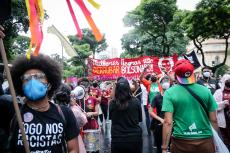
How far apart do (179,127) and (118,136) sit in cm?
103

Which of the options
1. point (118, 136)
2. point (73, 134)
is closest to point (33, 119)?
point (73, 134)

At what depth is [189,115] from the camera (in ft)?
14.3

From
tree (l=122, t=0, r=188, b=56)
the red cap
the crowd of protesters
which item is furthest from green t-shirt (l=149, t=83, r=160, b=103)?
tree (l=122, t=0, r=188, b=56)

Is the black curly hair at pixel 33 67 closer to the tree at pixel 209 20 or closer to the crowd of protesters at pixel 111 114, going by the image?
the crowd of protesters at pixel 111 114

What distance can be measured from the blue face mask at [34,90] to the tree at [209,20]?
2867cm

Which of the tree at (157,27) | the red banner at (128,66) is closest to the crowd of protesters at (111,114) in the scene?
the red banner at (128,66)

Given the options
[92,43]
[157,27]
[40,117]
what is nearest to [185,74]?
[40,117]

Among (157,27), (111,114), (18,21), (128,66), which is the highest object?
(157,27)

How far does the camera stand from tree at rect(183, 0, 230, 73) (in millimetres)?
30719

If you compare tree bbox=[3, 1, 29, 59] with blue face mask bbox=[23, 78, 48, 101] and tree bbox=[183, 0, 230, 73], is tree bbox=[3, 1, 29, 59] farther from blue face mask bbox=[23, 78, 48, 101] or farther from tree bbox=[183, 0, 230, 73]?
blue face mask bbox=[23, 78, 48, 101]

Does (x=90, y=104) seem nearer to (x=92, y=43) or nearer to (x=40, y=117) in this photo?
(x=40, y=117)

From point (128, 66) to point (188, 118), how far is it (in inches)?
541

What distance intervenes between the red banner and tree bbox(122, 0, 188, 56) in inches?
706

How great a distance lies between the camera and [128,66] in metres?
18.1
